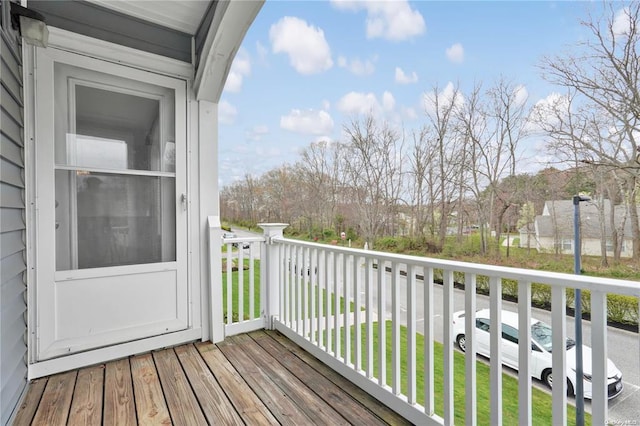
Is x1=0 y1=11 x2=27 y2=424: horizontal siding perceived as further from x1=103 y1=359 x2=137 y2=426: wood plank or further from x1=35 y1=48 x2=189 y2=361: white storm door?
x1=103 y1=359 x2=137 y2=426: wood plank

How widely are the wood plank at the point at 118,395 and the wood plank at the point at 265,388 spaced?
632 millimetres

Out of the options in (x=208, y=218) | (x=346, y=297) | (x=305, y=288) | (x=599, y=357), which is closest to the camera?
(x=599, y=357)

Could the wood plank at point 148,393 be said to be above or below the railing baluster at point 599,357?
below

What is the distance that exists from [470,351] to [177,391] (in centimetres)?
169

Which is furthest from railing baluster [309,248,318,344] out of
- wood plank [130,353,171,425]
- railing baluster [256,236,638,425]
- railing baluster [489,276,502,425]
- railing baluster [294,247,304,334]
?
railing baluster [489,276,502,425]

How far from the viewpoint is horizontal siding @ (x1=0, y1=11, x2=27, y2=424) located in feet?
4.94

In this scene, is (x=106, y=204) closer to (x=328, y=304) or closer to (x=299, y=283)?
(x=299, y=283)

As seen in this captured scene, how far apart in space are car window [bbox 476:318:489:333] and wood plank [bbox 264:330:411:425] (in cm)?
64

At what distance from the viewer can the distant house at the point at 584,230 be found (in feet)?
5.35

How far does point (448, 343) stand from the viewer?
1.38 m

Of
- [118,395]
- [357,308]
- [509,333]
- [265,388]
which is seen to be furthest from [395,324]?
[118,395]

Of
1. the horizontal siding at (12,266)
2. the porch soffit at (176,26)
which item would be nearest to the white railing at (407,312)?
the horizontal siding at (12,266)

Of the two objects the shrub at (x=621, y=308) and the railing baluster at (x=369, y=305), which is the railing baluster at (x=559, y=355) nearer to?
the shrub at (x=621, y=308)

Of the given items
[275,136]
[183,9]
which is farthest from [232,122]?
[183,9]
